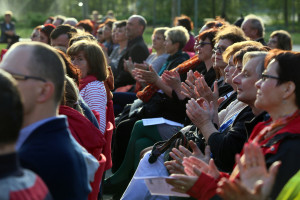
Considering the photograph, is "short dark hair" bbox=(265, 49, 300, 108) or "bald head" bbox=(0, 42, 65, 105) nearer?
"bald head" bbox=(0, 42, 65, 105)

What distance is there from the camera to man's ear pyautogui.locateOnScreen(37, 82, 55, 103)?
2533 millimetres

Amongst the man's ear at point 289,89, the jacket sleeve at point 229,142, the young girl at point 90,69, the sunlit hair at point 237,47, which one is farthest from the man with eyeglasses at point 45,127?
the young girl at point 90,69

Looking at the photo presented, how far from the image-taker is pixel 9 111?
6.73 feet

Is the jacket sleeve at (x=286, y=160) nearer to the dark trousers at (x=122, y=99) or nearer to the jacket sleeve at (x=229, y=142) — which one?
the jacket sleeve at (x=229, y=142)

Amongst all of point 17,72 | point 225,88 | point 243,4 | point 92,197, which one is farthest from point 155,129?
point 243,4

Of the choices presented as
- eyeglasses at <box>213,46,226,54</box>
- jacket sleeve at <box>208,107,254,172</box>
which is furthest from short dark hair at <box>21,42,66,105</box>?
eyeglasses at <box>213,46,226,54</box>

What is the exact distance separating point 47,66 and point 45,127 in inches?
11.3

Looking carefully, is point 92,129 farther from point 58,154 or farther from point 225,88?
point 225,88

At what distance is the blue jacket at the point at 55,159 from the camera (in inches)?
94.6

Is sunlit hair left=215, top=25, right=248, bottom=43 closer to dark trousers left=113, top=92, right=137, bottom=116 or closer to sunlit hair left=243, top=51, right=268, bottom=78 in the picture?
sunlit hair left=243, top=51, right=268, bottom=78

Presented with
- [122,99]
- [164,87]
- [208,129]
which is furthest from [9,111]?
[122,99]

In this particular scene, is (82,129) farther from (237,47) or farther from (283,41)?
(283,41)

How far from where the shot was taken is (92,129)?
3.62m

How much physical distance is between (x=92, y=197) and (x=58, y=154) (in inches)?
52.3
